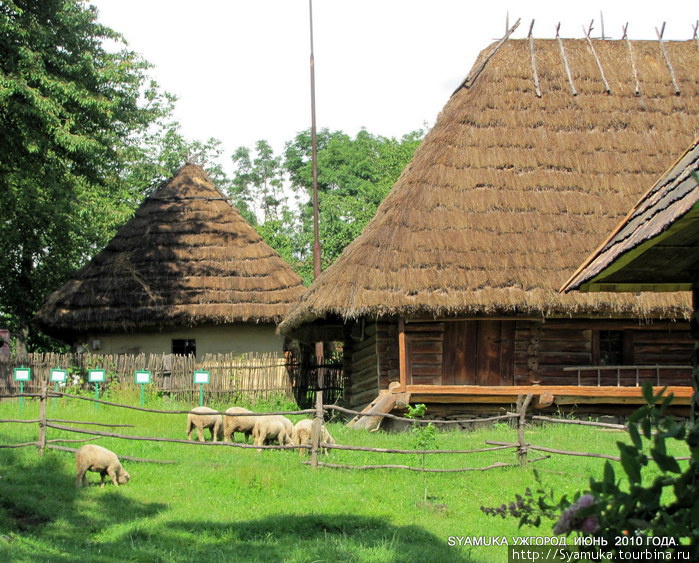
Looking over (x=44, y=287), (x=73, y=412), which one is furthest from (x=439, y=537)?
(x=44, y=287)

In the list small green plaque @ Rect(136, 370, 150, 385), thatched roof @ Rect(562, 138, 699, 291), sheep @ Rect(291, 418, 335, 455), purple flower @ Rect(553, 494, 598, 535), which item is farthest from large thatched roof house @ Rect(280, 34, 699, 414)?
purple flower @ Rect(553, 494, 598, 535)

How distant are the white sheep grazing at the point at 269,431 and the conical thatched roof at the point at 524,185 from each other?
7.68 feet

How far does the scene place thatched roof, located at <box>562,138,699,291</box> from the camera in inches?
183

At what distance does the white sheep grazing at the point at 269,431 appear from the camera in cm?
1195

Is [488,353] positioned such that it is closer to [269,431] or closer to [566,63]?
[269,431]

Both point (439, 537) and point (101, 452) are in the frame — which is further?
point (101, 452)

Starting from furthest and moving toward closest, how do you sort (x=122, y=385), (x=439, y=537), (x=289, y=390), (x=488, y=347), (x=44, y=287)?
(x=44, y=287) → (x=289, y=390) → (x=122, y=385) → (x=488, y=347) → (x=439, y=537)

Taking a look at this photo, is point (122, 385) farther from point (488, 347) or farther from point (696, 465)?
point (696, 465)

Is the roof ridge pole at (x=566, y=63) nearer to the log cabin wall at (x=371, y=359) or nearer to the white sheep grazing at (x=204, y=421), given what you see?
the log cabin wall at (x=371, y=359)

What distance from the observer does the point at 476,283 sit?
13.8 metres

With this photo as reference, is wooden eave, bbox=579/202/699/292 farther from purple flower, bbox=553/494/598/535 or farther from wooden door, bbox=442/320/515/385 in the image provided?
wooden door, bbox=442/320/515/385

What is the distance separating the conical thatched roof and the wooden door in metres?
0.75

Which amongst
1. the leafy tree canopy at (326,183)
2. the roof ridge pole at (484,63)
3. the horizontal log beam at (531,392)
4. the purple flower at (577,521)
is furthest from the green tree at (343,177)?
the purple flower at (577,521)

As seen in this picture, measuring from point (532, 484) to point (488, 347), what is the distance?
5.52 meters
